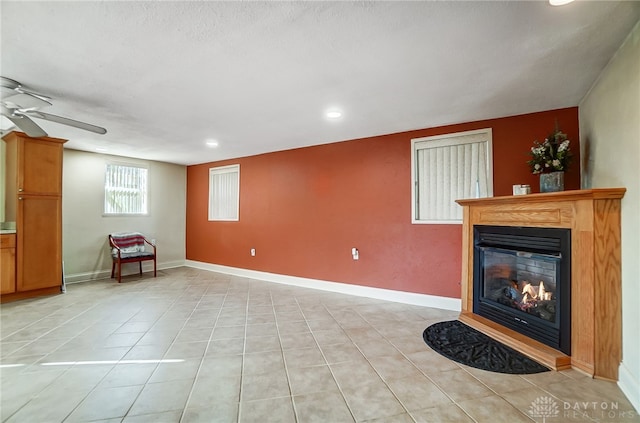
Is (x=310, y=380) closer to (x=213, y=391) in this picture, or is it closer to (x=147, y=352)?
(x=213, y=391)

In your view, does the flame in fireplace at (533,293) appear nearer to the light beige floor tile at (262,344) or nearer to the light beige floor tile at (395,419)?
the light beige floor tile at (395,419)

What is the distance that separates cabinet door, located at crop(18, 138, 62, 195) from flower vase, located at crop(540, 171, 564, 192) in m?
6.25

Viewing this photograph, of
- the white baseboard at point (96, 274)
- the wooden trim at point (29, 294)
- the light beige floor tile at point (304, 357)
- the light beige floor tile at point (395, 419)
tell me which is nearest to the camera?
the light beige floor tile at point (395, 419)

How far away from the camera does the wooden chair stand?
4938 mm

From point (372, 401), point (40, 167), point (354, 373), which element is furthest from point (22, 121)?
point (372, 401)

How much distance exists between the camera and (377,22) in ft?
5.35

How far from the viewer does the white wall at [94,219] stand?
15.8ft

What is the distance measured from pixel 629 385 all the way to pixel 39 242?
6494mm

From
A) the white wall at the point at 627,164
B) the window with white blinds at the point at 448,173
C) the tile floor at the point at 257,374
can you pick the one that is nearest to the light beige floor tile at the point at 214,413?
the tile floor at the point at 257,374

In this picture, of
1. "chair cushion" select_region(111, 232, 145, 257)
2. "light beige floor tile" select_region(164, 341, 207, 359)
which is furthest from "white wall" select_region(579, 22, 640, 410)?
"chair cushion" select_region(111, 232, 145, 257)

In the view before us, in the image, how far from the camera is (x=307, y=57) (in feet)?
6.50

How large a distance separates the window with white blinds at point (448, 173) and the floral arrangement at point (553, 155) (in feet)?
1.98

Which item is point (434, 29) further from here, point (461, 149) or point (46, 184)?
point (46, 184)

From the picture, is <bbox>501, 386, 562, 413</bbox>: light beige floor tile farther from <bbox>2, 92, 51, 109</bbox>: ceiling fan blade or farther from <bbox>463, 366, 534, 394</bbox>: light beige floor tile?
<bbox>2, 92, 51, 109</bbox>: ceiling fan blade
